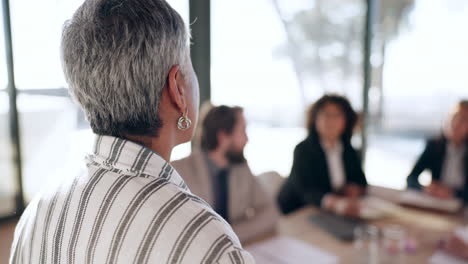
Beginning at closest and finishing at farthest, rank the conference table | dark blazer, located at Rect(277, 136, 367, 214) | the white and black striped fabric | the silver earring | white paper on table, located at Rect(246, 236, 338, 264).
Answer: the white and black striped fabric < the silver earring < white paper on table, located at Rect(246, 236, 338, 264) < the conference table < dark blazer, located at Rect(277, 136, 367, 214)

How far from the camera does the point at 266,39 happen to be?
3.85 meters

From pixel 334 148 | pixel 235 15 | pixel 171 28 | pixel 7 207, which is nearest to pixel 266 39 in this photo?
pixel 235 15

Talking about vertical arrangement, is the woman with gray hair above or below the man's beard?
above

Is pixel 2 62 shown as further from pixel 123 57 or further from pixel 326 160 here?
pixel 123 57

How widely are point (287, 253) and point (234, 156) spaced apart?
2.44 feet

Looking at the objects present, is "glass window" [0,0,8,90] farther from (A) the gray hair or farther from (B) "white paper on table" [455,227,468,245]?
(B) "white paper on table" [455,227,468,245]

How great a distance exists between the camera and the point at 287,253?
1.59 metres

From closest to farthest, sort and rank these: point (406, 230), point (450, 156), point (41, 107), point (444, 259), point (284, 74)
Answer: point (444, 259) → point (406, 230) → point (450, 156) → point (41, 107) → point (284, 74)

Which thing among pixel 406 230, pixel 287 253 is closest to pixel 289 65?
pixel 406 230

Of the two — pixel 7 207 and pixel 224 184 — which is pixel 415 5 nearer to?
pixel 224 184

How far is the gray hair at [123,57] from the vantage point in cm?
58

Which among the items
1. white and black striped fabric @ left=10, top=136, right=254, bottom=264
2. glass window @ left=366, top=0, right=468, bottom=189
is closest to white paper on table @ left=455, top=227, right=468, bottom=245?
white and black striped fabric @ left=10, top=136, right=254, bottom=264

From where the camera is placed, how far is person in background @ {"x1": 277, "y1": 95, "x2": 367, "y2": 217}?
260cm

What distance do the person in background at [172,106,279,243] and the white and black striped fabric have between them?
138 cm
